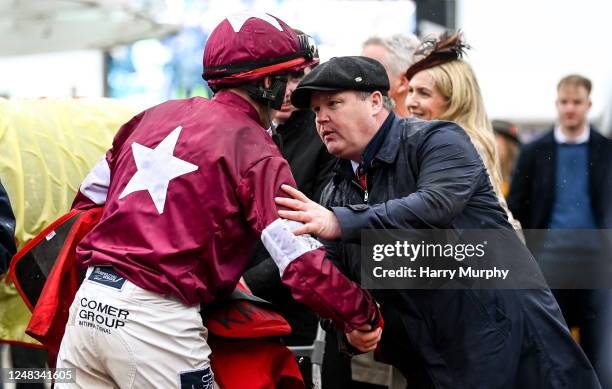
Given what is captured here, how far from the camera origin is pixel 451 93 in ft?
17.5

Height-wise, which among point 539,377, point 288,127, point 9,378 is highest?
point 288,127

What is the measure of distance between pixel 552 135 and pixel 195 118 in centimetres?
382

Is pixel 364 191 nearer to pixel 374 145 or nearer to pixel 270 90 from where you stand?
pixel 374 145

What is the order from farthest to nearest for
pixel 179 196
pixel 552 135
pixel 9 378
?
pixel 552 135
pixel 9 378
pixel 179 196

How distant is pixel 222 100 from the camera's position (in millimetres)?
3898

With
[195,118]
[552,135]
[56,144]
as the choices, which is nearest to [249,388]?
[195,118]

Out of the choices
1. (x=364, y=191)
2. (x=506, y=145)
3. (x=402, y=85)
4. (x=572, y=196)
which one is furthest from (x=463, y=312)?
(x=506, y=145)

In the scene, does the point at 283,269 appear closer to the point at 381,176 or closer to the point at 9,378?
the point at 381,176

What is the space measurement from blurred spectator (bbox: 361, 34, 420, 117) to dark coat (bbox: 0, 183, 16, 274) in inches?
101

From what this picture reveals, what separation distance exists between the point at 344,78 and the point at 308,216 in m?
0.67

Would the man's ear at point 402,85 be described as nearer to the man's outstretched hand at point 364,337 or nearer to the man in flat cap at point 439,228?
the man in flat cap at point 439,228

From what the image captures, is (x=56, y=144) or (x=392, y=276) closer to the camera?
(x=392, y=276)

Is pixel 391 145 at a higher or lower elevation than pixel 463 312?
higher

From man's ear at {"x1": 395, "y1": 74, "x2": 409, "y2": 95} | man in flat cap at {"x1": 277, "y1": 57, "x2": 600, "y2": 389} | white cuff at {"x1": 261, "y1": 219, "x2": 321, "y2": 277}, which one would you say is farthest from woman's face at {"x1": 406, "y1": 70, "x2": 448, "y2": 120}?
white cuff at {"x1": 261, "y1": 219, "x2": 321, "y2": 277}
